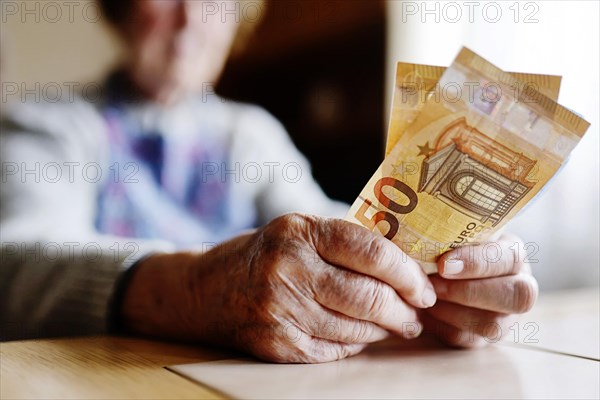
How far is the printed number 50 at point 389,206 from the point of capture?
0.70m

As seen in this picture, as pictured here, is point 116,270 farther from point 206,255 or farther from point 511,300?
point 511,300

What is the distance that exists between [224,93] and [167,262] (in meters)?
1.36

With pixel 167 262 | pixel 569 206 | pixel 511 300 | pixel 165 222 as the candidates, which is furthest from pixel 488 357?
pixel 569 206

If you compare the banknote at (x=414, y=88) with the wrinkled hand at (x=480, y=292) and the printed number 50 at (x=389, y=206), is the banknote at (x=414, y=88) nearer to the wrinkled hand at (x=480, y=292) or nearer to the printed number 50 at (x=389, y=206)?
the printed number 50 at (x=389, y=206)

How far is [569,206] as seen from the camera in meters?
2.34

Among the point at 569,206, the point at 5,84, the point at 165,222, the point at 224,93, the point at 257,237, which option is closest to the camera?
the point at 257,237

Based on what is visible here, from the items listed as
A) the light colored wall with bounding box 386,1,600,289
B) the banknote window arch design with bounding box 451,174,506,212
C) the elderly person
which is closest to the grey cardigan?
the elderly person

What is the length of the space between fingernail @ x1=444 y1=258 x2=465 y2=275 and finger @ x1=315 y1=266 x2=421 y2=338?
71 millimetres

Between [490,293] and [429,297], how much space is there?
0.09 meters

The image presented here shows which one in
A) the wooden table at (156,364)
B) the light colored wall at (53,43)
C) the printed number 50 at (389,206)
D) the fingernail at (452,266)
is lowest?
the wooden table at (156,364)

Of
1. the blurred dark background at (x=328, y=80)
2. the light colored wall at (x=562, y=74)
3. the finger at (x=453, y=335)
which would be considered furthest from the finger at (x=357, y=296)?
the blurred dark background at (x=328, y=80)

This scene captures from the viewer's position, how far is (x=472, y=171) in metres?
0.69

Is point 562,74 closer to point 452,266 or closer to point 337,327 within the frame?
point 452,266

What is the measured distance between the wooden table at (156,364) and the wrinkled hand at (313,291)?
0.06 m
